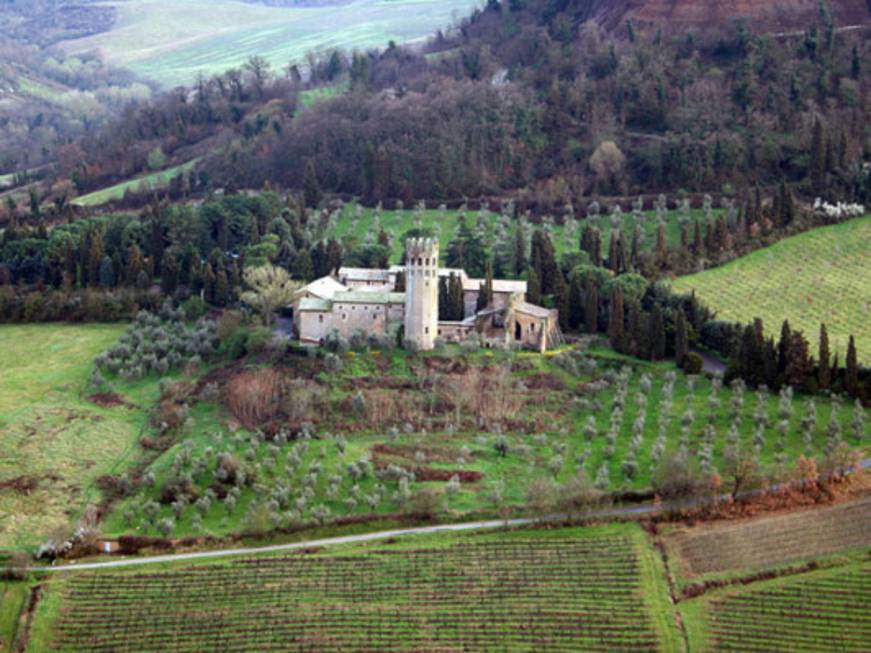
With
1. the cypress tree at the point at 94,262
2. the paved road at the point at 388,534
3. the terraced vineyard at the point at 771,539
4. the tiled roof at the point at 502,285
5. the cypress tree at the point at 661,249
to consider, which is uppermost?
the cypress tree at the point at 94,262

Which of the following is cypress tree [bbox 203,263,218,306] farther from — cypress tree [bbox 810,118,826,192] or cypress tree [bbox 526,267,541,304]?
cypress tree [bbox 810,118,826,192]

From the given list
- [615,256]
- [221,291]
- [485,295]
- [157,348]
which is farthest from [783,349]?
[221,291]

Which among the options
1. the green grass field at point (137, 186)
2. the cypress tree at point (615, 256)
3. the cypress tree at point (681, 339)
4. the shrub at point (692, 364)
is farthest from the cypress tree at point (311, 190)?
the shrub at point (692, 364)

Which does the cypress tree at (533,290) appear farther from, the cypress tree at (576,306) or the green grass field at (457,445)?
the green grass field at (457,445)

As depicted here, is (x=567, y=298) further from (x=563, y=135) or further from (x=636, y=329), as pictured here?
(x=563, y=135)

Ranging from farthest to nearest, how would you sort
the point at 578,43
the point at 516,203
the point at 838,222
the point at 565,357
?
the point at 578,43
the point at 516,203
the point at 838,222
the point at 565,357

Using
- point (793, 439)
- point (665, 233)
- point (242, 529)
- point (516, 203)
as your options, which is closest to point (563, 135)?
point (516, 203)
